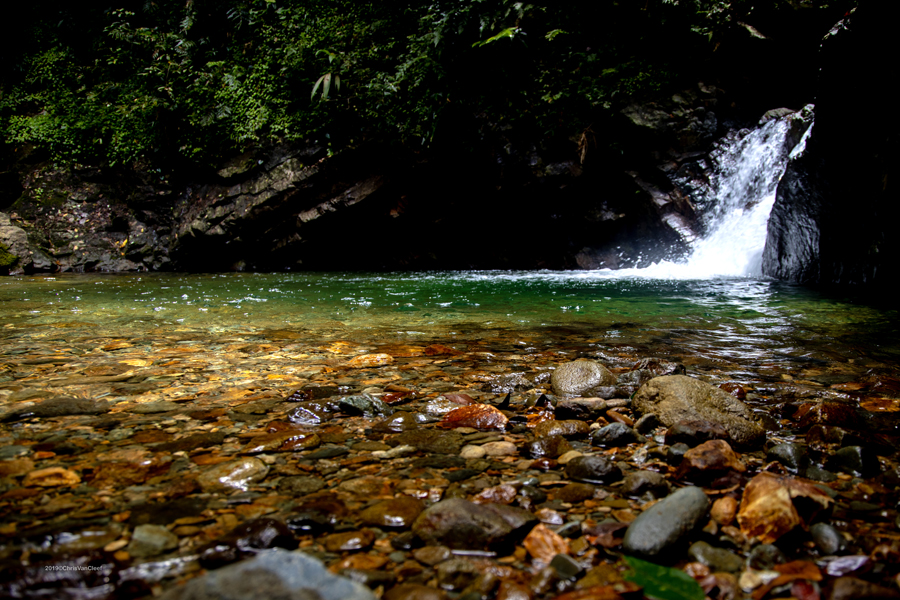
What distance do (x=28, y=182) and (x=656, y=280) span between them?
17.3m

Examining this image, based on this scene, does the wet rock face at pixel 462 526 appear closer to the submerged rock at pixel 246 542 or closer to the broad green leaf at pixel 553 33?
the submerged rock at pixel 246 542

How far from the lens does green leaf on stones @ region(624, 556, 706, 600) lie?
3.72ft

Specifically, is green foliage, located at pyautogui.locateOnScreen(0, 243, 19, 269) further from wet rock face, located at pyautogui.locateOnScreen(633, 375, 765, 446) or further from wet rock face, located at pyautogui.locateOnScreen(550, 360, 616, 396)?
wet rock face, located at pyautogui.locateOnScreen(633, 375, 765, 446)

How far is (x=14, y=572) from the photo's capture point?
3.57 ft

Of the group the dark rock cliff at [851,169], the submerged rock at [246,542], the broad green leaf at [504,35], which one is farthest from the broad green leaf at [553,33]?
the submerged rock at [246,542]

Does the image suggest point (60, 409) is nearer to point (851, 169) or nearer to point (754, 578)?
point (754, 578)

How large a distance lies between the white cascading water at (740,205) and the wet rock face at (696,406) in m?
7.88

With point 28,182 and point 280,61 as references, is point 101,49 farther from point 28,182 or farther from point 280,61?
point 280,61

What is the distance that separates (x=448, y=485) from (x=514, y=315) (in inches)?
151

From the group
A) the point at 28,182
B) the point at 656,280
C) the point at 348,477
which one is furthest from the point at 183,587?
the point at 28,182

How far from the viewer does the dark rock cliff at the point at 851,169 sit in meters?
6.03

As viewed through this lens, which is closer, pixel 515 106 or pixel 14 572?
pixel 14 572

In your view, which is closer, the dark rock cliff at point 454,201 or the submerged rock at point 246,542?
the submerged rock at point 246,542

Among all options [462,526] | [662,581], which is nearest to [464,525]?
[462,526]
